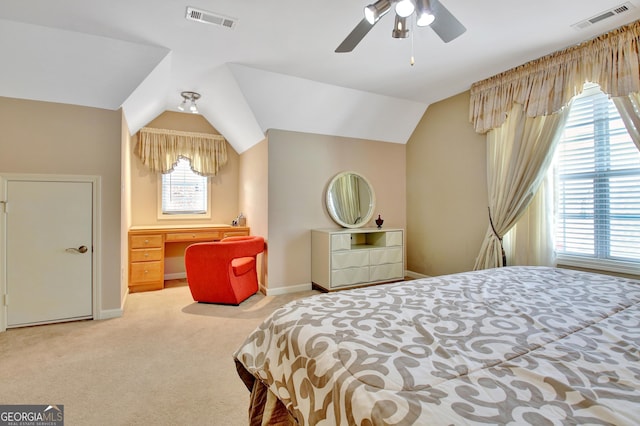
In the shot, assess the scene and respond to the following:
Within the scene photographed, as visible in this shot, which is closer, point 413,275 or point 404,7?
point 404,7

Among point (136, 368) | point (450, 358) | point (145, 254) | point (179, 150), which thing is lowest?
point (136, 368)

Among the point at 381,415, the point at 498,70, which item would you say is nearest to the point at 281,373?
the point at 381,415

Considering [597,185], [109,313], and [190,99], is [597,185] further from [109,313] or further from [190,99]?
[109,313]

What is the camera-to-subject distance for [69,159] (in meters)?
3.17

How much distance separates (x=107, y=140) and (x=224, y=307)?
224cm

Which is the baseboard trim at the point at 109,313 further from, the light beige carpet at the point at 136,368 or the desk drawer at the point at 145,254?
the desk drawer at the point at 145,254

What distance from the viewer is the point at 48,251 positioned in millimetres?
3111

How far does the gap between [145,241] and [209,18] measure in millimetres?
3105

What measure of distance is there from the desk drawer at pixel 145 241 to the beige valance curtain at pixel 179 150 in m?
1.21

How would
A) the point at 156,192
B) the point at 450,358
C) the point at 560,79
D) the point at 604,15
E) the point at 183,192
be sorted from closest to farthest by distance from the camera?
1. the point at 450,358
2. the point at 604,15
3. the point at 560,79
4. the point at 156,192
5. the point at 183,192

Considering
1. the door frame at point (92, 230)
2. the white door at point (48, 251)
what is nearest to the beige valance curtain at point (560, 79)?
the door frame at point (92, 230)

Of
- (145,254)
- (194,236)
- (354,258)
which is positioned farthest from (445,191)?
(145,254)

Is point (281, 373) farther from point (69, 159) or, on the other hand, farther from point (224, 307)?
point (69, 159)

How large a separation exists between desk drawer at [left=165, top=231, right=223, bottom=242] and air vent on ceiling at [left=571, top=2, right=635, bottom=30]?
4.70 metres
